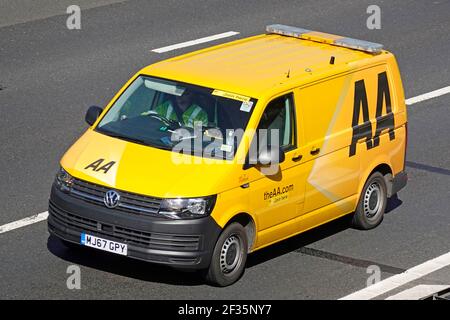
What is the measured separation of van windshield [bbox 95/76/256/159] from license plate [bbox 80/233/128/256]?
1083 mm

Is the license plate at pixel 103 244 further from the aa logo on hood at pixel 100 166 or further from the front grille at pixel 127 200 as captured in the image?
the aa logo on hood at pixel 100 166

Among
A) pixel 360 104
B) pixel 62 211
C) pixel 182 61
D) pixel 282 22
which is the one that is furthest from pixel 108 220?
pixel 282 22

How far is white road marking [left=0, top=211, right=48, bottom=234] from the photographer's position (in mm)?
13102

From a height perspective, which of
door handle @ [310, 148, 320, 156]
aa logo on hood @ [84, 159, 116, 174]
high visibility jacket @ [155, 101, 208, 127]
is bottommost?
door handle @ [310, 148, 320, 156]

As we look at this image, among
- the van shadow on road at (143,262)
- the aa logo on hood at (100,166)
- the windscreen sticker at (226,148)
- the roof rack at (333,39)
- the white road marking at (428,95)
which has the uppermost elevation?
the roof rack at (333,39)

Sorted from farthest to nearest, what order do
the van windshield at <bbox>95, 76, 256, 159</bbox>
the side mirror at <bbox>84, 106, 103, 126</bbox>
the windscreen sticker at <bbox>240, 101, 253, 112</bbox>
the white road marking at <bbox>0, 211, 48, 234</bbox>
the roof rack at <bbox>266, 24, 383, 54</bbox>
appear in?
the roof rack at <bbox>266, 24, 383, 54</bbox>
the white road marking at <bbox>0, 211, 48, 234</bbox>
the side mirror at <bbox>84, 106, 103, 126</bbox>
the windscreen sticker at <bbox>240, 101, 253, 112</bbox>
the van windshield at <bbox>95, 76, 256, 159</bbox>

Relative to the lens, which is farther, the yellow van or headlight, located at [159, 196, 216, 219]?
the yellow van

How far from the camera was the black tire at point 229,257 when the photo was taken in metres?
11.8

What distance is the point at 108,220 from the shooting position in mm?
11609

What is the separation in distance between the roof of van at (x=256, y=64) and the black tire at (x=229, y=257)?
1.38 meters

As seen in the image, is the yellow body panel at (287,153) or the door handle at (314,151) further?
the door handle at (314,151)

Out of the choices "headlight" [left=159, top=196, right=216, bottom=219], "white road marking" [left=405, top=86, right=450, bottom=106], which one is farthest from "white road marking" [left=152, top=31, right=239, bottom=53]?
"headlight" [left=159, top=196, right=216, bottom=219]

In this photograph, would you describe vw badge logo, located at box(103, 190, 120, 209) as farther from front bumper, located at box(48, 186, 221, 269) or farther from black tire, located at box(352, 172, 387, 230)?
black tire, located at box(352, 172, 387, 230)

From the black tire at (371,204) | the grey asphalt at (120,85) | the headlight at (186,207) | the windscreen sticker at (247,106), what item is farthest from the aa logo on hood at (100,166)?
the black tire at (371,204)
